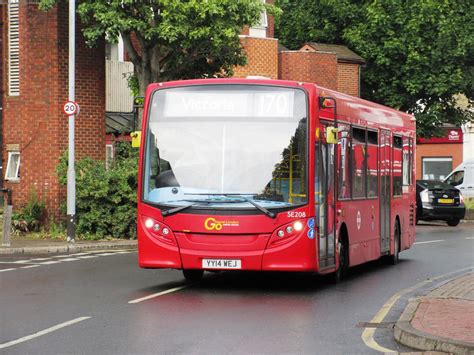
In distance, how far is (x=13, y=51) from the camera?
97.9 ft

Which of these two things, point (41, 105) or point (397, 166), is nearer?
point (397, 166)

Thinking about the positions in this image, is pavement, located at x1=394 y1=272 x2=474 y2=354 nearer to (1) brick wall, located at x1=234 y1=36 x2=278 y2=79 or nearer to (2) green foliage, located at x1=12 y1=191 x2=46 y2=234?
(2) green foliage, located at x1=12 y1=191 x2=46 y2=234

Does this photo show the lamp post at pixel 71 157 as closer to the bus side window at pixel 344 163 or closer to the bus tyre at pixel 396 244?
the bus tyre at pixel 396 244

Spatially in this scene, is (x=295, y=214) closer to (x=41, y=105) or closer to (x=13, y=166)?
(x=41, y=105)

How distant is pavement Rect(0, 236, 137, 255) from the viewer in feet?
80.4

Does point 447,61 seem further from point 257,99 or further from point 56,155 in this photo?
point 257,99

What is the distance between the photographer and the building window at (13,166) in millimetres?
29859

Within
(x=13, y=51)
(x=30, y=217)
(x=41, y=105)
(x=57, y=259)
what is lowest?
(x=57, y=259)

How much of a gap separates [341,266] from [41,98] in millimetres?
14069

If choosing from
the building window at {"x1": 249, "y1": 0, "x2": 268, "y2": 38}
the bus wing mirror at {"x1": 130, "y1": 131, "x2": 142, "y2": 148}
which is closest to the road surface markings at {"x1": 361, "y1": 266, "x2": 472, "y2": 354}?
the bus wing mirror at {"x1": 130, "y1": 131, "x2": 142, "y2": 148}

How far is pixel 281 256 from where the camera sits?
15211mm

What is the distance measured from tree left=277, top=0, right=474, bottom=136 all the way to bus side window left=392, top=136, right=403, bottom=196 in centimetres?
2559

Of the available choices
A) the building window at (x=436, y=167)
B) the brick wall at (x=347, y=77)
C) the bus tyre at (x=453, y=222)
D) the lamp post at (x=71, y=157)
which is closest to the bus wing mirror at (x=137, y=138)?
the lamp post at (x=71, y=157)

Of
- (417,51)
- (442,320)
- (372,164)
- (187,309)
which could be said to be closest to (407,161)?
(372,164)
